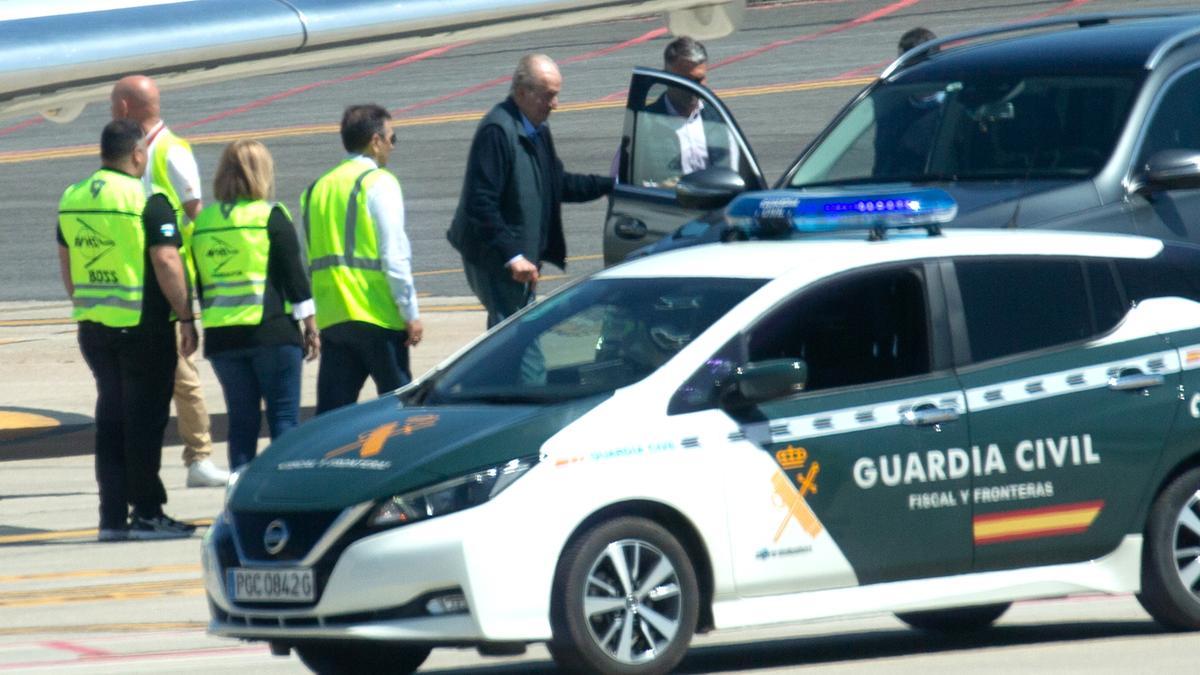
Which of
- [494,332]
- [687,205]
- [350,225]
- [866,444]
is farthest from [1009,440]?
[350,225]

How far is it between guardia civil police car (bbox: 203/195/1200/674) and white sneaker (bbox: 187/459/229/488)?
4590 millimetres

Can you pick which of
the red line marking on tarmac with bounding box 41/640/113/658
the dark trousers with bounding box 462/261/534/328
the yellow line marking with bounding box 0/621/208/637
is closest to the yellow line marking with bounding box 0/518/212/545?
the dark trousers with bounding box 462/261/534/328

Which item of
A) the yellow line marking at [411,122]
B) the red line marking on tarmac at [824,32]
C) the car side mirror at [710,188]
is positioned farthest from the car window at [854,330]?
the red line marking on tarmac at [824,32]

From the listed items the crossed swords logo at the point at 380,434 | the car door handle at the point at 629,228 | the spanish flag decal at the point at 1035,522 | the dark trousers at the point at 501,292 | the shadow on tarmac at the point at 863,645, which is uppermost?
the car door handle at the point at 629,228

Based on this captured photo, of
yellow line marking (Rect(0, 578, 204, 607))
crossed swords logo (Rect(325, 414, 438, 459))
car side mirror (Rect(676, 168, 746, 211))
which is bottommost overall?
yellow line marking (Rect(0, 578, 204, 607))

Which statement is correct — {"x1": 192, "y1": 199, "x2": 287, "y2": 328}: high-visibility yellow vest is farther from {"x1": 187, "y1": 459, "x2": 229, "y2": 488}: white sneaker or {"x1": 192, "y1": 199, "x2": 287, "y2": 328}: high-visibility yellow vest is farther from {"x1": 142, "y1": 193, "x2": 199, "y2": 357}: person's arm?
{"x1": 187, "y1": 459, "x2": 229, "y2": 488}: white sneaker

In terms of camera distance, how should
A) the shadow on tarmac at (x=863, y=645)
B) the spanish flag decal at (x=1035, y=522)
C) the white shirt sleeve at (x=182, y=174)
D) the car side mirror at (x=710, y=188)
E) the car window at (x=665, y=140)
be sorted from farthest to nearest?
the white shirt sleeve at (x=182, y=174) < the car window at (x=665, y=140) < the car side mirror at (x=710, y=188) < the shadow on tarmac at (x=863, y=645) < the spanish flag decal at (x=1035, y=522)

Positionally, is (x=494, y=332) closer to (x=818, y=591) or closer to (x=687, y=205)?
(x=818, y=591)

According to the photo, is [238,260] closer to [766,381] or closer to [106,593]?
[106,593]

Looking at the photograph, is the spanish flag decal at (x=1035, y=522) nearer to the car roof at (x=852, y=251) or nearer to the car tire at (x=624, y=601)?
the car roof at (x=852, y=251)

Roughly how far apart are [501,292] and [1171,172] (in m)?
3.46

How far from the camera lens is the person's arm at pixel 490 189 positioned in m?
11.7

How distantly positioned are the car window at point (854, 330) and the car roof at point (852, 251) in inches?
3.1

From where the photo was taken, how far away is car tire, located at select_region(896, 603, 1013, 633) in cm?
876
